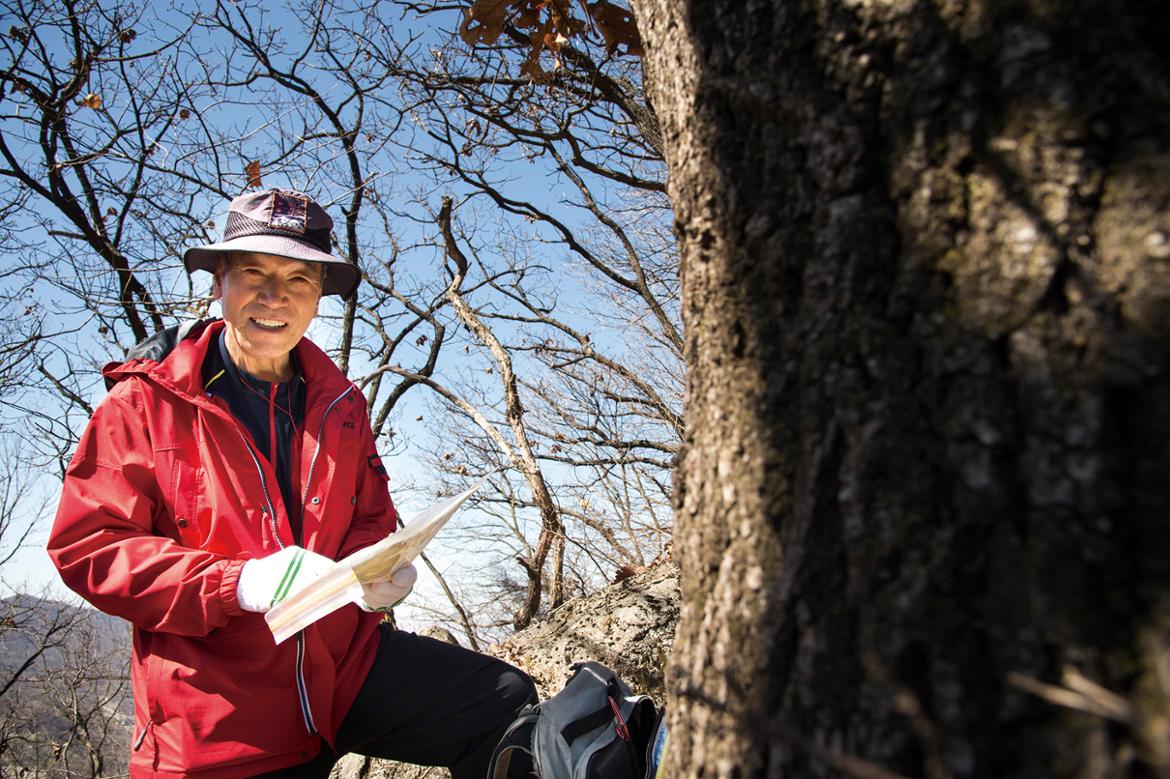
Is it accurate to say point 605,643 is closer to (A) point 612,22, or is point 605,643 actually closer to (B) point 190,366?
(B) point 190,366

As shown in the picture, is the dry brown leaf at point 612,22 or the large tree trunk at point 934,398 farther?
the dry brown leaf at point 612,22

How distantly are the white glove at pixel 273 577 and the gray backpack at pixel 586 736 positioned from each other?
30.9 inches

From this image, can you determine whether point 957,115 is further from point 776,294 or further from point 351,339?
point 351,339

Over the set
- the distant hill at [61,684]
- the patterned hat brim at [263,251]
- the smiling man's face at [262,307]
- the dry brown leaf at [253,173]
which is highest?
the dry brown leaf at [253,173]

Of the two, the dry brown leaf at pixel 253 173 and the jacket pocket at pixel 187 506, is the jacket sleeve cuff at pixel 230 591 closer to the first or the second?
the jacket pocket at pixel 187 506

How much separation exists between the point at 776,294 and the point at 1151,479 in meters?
0.49

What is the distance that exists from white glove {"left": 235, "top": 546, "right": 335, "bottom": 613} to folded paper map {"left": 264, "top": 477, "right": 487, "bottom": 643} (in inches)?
1.1

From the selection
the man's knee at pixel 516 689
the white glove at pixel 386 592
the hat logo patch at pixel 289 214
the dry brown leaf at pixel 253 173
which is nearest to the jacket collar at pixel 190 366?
the hat logo patch at pixel 289 214

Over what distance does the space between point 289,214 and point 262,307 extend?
0.32m

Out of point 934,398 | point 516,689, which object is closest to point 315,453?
point 516,689

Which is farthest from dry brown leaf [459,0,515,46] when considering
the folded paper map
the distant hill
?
the distant hill

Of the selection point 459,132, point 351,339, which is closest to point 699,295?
point 459,132

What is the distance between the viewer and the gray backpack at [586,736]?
2053mm

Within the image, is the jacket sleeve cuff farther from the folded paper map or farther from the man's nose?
the man's nose
